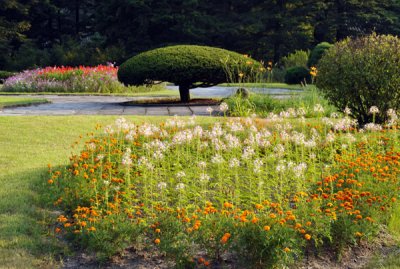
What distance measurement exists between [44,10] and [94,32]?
160 inches

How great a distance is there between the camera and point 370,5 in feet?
108

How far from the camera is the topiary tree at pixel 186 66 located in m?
13.2

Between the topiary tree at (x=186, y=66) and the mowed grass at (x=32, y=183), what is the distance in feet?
11.1

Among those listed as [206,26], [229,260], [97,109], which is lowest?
[229,260]

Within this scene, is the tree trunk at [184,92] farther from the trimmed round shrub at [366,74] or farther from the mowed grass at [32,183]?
the trimmed round shrub at [366,74]

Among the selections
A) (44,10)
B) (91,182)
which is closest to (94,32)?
(44,10)

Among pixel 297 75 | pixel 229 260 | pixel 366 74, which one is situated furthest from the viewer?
pixel 297 75

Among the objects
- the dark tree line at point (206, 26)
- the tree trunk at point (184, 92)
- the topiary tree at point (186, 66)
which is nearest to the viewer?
the topiary tree at point (186, 66)

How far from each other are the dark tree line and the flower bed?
11133 mm

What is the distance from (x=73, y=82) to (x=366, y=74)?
12.8 metres

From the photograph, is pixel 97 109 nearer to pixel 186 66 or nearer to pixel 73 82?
pixel 186 66

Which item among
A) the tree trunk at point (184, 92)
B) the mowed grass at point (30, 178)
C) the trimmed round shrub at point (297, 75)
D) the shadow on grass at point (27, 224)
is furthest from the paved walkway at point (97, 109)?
the trimmed round shrub at point (297, 75)

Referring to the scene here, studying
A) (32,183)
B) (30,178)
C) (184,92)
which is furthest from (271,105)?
(32,183)

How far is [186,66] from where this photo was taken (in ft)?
43.3
